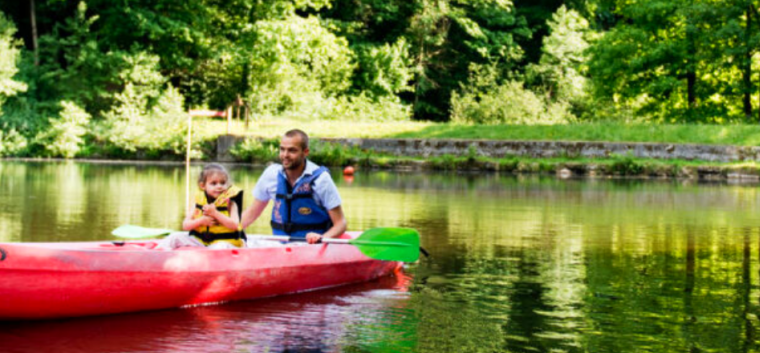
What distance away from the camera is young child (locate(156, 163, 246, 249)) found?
846 cm

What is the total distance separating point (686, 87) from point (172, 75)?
19.1m

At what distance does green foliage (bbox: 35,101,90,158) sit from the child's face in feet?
85.4

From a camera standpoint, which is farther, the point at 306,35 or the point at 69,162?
the point at 306,35

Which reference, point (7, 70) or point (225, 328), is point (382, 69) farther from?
point (225, 328)

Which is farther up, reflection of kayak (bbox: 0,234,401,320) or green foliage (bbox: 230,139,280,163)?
green foliage (bbox: 230,139,280,163)

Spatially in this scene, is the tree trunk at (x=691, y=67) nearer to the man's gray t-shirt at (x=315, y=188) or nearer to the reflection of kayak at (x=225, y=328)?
the man's gray t-shirt at (x=315, y=188)

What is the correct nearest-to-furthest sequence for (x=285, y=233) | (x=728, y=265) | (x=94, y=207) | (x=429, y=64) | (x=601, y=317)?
(x=601, y=317) < (x=285, y=233) < (x=728, y=265) < (x=94, y=207) < (x=429, y=64)

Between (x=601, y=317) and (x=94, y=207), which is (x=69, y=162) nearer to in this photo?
(x=94, y=207)

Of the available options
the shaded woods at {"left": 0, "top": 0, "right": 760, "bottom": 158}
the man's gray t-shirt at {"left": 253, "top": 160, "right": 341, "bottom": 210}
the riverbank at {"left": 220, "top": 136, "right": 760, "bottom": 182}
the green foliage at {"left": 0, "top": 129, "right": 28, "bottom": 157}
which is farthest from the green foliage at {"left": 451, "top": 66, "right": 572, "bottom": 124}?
the man's gray t-shirt at {"left": 253, "top": 160, "right": 341, "bottom": 210}

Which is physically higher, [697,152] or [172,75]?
[172,75]

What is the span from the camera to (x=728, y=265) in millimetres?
11117

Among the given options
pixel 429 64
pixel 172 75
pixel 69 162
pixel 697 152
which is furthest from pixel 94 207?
pixel 429 64

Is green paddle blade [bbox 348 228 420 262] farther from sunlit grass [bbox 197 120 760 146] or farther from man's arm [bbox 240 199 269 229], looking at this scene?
sunlit grass [bbox 197 120 760 146]

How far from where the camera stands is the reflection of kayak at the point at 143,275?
23.7ft
